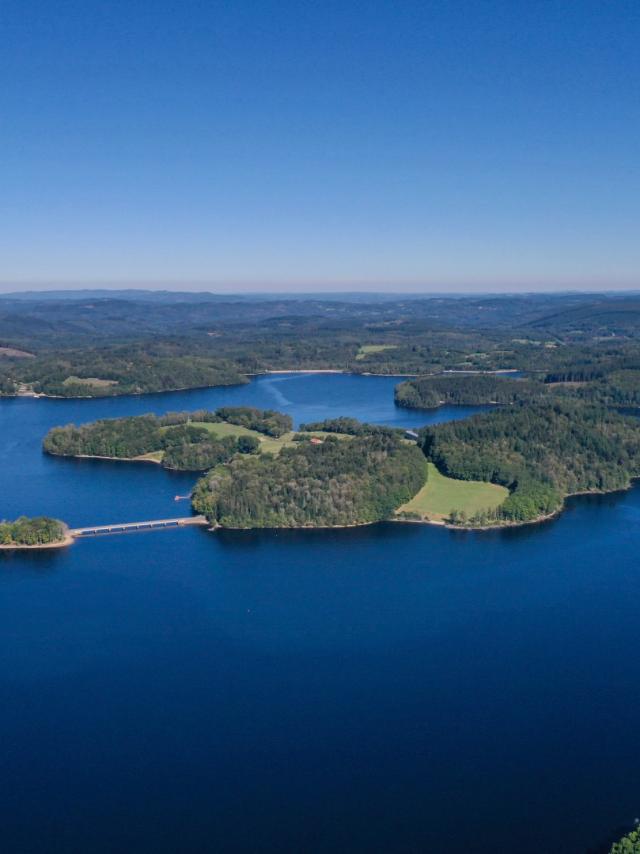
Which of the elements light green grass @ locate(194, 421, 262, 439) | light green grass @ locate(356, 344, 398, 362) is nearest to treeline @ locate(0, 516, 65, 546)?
light green grass @ locate(194, 421, 262, 439)

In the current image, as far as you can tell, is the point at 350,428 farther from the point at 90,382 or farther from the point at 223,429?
the point at 90,382

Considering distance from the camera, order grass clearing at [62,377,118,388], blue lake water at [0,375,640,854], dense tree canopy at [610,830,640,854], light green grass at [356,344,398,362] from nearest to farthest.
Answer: dense tree canopy at [610,830,640,854], blue lake water at [0,375,640,854], grass clearing at [62,377,118,388], light green grass at [356,344,398,362]

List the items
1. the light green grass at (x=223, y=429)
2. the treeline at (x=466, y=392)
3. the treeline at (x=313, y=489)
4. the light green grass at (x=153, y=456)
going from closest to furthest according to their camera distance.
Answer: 1. the treeline at (x=313, y=489)
2. the light green grass at (x=153, y=456)
3. the light green grass at (x=223, y=429)
4. the treeline at (x=466, y=392)

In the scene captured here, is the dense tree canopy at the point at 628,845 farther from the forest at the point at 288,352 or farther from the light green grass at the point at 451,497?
the forest at the point at 288,352

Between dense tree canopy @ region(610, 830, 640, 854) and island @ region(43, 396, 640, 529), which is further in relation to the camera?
island @ region(43, 396, 640, 529)

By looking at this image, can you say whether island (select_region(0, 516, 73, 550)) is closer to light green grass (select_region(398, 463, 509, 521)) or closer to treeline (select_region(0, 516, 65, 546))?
treeline (select_region(0, 516, 65, 546))

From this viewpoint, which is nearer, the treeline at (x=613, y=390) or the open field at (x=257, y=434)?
the open field at (x=257, y=434)

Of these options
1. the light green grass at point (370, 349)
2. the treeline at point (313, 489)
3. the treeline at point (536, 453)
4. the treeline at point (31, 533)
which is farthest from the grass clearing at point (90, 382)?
the treeline at point (31, 533)
